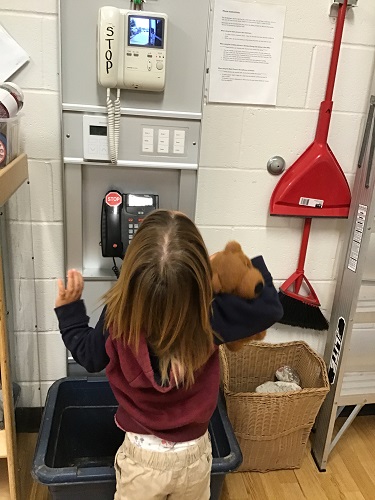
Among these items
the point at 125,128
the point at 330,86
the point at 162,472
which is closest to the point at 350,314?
the point at 330,86

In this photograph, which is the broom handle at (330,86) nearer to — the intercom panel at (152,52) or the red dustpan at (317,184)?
the red dustpan at (317,184)

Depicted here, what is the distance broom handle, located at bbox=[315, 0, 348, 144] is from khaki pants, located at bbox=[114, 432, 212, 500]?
3.33 ft

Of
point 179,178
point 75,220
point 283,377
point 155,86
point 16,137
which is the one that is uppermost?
point 155,86

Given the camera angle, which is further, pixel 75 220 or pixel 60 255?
pixel 60 255

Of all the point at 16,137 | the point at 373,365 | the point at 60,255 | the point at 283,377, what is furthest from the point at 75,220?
the point at 373,365

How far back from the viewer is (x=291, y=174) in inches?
63.3

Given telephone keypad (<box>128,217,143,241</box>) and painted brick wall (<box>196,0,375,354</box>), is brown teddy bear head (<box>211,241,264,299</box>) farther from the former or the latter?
painted brick wall (<box>196,0,375,354</box>)

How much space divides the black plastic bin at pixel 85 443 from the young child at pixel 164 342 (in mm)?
124

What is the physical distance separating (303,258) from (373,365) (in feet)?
1.61

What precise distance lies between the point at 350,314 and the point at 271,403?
16.0 inches

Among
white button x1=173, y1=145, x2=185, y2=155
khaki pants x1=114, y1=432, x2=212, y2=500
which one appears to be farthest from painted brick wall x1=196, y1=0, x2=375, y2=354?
khaki pants x1=114, y1=432, x2=212, y2=500

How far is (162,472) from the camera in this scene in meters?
1.12

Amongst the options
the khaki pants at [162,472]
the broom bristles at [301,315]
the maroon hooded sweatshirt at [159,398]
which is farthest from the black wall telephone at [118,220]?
the broom bristles at [301,315]

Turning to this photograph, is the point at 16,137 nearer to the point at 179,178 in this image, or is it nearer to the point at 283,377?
the point at 179,178
